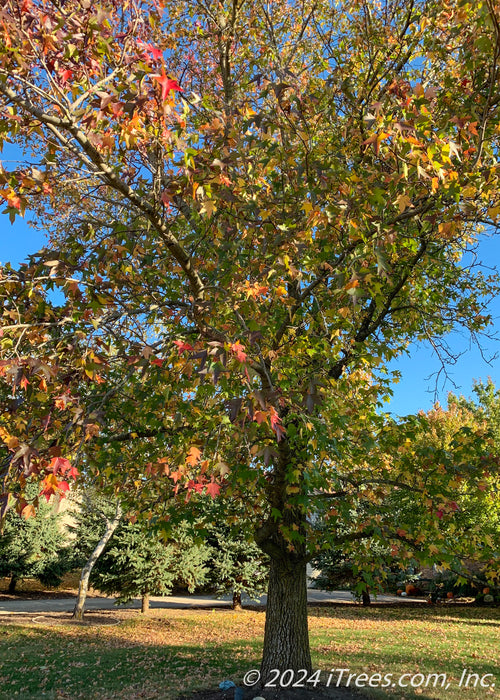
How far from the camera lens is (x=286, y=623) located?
21.8ft

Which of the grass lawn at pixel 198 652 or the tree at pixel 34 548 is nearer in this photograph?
the grass lawn at pixel 198 652

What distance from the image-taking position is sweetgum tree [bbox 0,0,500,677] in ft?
11.0

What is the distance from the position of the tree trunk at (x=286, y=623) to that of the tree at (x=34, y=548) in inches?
604

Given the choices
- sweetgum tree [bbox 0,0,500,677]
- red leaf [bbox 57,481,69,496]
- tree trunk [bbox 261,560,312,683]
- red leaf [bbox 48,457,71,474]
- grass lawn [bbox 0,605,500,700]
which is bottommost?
grass lawn [bbox 0,605,500,700]

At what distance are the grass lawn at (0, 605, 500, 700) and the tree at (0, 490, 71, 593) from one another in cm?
519

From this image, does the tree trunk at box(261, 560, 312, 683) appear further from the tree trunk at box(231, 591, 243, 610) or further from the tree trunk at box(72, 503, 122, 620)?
the tree trunk at box(231, 591, 243, 610)

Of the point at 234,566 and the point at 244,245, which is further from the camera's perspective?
the point at 234,566

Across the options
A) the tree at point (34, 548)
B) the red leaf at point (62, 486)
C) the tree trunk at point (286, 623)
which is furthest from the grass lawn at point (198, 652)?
the red leaf at point (62, 486)

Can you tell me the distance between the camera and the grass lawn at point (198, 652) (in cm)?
753

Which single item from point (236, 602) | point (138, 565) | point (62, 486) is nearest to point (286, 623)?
point (62, 486)

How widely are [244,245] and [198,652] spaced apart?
30.1 feet

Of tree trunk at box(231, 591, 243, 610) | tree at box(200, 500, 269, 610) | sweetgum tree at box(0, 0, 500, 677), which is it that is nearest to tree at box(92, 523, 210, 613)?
tree at box(200, 500, 269, 610)

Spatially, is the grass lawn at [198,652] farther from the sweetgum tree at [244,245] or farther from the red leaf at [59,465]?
the red leaf at [59,465]

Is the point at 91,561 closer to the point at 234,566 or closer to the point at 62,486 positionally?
the point at 234,566
